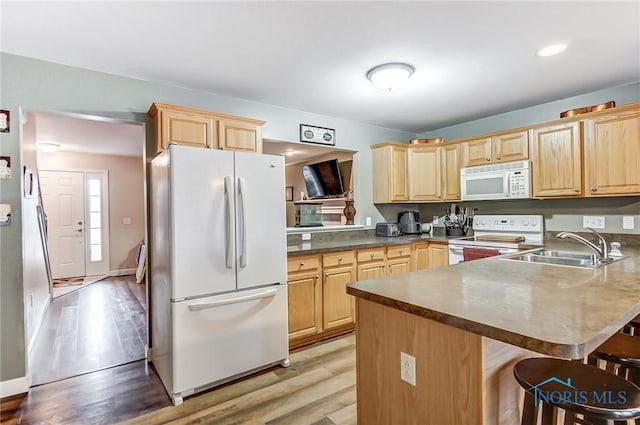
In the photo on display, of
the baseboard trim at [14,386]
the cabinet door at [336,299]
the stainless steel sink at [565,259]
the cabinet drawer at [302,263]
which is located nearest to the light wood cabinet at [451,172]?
the stainless steel sink at [565,259]

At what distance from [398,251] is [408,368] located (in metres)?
2.50

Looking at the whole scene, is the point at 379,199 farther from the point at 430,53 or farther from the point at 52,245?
the point at 52,245

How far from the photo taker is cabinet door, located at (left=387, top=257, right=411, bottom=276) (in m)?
3.61

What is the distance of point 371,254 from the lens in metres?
3.45

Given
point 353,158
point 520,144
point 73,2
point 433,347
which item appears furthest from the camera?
point 353,158

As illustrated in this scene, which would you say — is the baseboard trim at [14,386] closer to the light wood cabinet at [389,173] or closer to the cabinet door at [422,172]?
the light wood cabinet at [389,173]

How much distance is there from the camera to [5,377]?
2.25 meters

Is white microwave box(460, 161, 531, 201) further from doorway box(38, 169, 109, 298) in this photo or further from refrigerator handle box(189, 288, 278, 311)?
doorway box(38, 169, 109, 298)

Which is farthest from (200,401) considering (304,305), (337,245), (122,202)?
(122,202)

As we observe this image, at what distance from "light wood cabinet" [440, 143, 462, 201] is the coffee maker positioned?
488mm

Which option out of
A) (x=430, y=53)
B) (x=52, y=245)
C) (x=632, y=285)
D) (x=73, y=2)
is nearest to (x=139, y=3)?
(x=73, y=2)

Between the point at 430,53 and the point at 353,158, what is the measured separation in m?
1.99

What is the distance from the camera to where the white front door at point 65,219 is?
230 inches

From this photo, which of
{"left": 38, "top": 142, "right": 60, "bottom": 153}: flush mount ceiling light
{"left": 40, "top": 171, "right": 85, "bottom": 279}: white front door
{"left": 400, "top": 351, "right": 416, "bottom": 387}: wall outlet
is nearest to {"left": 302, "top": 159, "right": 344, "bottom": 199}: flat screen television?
{"left": 400, "top": 351, "right": 416, "bottom": 387}: wall outlet
